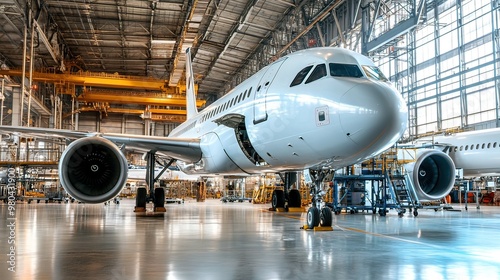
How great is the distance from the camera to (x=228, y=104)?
37.8 feet

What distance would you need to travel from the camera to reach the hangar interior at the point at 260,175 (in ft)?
16.7

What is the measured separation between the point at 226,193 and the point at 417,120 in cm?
1746

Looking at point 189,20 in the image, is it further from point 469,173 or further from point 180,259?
point 180,259

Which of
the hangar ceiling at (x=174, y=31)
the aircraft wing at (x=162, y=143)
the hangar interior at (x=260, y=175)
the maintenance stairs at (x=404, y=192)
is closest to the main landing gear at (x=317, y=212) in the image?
the hangar interior at (x=260, y=175)

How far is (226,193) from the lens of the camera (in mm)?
40656

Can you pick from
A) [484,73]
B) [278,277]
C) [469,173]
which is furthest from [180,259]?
[484,73]

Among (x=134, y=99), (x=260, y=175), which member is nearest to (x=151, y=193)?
(x=260, y=175)

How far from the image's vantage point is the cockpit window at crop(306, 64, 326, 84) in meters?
7.78

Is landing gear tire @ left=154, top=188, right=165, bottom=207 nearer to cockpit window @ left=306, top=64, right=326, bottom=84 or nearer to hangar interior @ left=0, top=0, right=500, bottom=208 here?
cockpit window @ left=306, top=64, right=326, bottom=84

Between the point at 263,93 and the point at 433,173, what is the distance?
5031mm

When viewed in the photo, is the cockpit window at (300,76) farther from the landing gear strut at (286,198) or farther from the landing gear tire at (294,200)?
the landing gear tire at (294,200)

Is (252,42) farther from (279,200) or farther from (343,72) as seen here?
(343,72)

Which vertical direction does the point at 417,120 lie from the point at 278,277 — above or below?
above

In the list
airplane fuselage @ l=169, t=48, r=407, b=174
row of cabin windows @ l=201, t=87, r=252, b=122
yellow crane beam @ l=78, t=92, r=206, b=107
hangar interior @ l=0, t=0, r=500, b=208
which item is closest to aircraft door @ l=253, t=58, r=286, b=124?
airplane fuselage @ l=169, t=48, r=407, b=174
